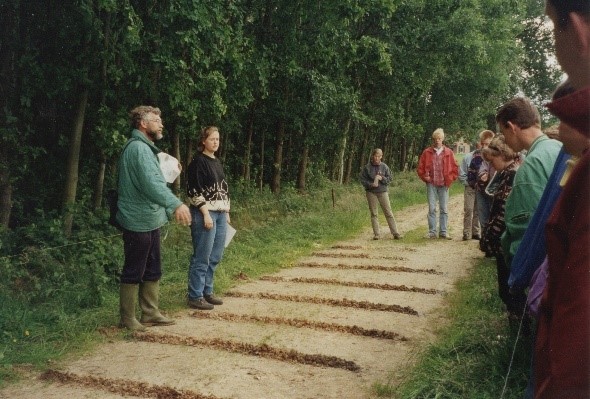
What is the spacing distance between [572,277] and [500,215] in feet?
12.1

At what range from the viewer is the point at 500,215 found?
4492mm

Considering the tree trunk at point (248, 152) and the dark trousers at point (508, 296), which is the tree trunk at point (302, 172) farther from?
the dark trousers at point (508, 296)

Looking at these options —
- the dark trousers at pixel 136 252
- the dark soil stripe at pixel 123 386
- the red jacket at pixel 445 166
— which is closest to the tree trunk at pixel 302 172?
the red jacket at pixel 445 166

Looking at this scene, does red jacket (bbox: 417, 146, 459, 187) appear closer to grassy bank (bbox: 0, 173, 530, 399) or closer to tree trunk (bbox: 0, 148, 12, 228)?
grassy bank (bbox: 0, 173, 530, 399)

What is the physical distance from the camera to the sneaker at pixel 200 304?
20.3 feet

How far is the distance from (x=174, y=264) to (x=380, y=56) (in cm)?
869

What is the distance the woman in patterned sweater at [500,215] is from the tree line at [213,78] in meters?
4.84

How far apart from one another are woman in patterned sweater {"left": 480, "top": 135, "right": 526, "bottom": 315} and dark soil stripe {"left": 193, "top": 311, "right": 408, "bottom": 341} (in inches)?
44.6

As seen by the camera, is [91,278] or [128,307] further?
[91,278]

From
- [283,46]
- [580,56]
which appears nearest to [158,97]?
[283,46]

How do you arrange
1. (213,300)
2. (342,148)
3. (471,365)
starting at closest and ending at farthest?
1. (471,365)
2. (213,300)
3. (342,148)

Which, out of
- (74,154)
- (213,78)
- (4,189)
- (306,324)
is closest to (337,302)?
(306,324)

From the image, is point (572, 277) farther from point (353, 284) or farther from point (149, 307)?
point (353, 284)

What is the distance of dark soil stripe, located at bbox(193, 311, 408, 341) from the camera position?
17.4ft
